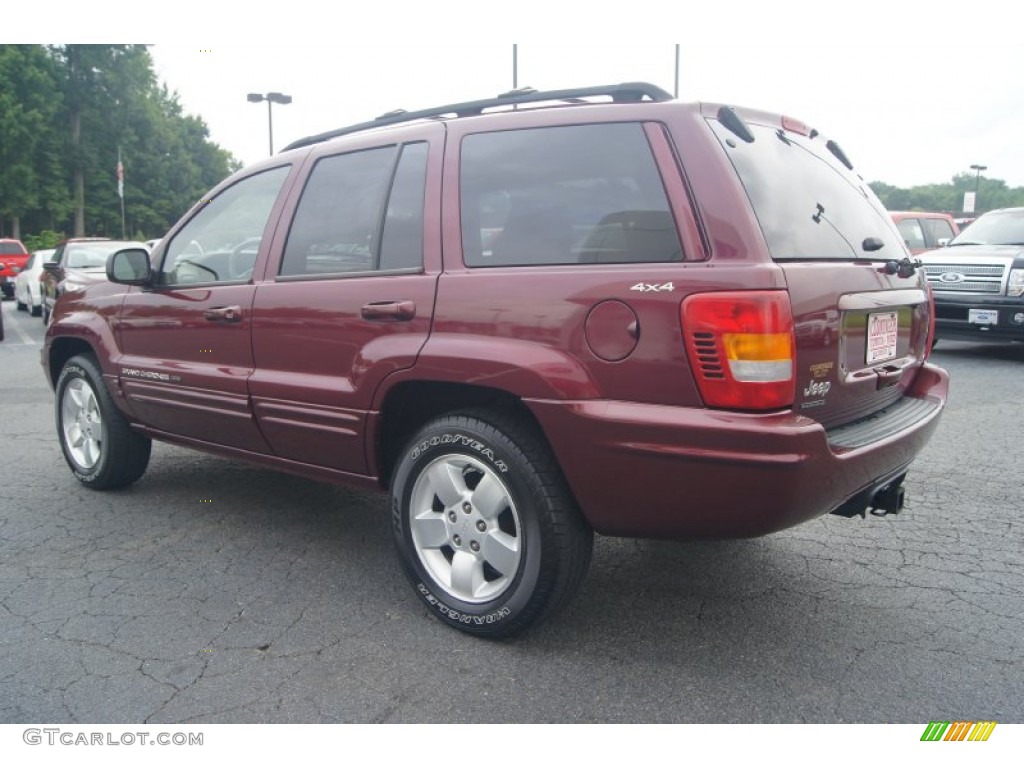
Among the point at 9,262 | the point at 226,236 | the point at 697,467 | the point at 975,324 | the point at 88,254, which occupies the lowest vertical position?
the point at 697,467

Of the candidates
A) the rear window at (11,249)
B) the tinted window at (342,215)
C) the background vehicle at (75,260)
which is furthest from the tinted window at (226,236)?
the rear window at (11,249)

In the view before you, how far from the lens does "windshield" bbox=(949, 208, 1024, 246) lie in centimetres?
991

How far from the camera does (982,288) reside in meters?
9.16

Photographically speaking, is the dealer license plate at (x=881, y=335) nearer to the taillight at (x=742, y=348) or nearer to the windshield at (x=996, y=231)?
the taillight at (x=742, y=348)

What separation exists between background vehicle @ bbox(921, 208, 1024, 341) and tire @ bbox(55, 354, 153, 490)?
8.39 metres

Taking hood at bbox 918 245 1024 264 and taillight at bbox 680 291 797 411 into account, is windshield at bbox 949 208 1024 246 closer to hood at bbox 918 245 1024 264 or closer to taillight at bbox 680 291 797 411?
hood at bbox 918 245 1024 264

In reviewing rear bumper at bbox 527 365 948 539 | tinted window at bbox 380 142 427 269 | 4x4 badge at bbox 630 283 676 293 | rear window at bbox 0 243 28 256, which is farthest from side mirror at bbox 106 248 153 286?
rear window at bbox 0 243 28 256

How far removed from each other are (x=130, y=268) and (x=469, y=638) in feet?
8.46

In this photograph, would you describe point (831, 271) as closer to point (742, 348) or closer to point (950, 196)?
point (742, 348)

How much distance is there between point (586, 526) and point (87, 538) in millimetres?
2551

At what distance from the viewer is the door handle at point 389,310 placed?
2980mm

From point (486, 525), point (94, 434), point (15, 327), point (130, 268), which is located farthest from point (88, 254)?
point (486, 525)

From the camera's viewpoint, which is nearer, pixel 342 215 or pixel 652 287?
pixel 652 287

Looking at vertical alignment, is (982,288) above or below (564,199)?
below
